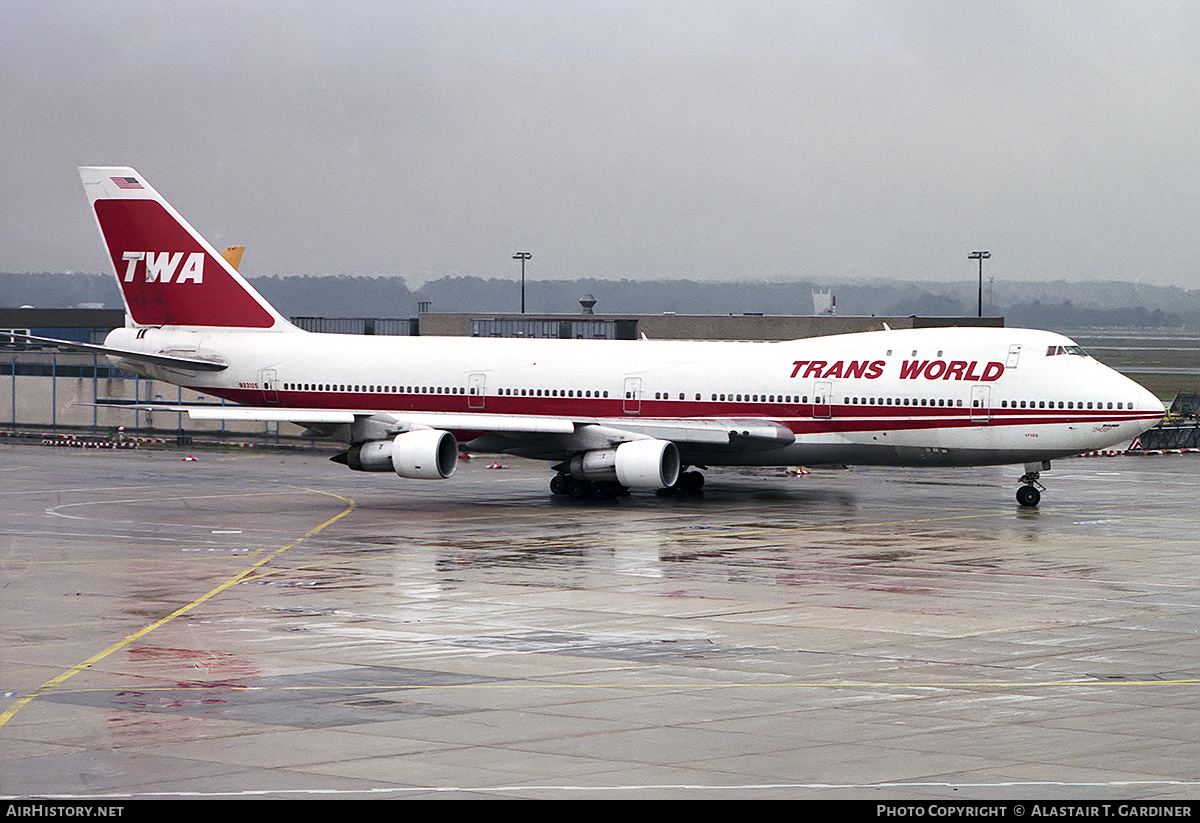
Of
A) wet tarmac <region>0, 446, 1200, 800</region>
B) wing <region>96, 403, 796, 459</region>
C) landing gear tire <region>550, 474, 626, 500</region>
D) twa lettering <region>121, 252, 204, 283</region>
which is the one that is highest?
twa lettering <region>121, 252, 204, 283</region>

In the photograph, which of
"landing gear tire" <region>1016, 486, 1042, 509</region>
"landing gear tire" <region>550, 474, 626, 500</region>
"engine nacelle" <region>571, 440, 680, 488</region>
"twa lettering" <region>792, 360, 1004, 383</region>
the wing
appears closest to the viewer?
"engine nacelle" <region>571, 440, 680, 488</region>

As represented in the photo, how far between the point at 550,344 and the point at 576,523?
31.5ft

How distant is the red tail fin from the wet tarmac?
869 cm

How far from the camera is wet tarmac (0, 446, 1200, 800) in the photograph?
52.5 feet

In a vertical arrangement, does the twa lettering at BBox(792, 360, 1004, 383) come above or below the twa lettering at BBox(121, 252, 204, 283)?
below

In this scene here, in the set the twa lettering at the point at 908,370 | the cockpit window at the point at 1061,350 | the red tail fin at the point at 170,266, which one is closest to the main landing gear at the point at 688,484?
the twa lettering at the point at 908,370

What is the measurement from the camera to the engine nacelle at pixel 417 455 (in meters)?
44.8

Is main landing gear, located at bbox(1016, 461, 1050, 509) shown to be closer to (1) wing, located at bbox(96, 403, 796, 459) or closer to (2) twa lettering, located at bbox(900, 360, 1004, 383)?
(2) twa lettering, located at bbox(900, 360, 1004, 383)

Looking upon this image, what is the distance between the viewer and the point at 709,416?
1861 inches

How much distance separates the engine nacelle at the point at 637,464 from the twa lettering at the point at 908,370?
454 cm

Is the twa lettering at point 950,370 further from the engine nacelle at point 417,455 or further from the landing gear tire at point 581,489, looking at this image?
the engine nacelle at point 417,455

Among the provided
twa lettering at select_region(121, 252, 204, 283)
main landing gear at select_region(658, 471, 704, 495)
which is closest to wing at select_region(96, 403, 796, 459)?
main landing gear at select_region(658, 471, 704, 495)

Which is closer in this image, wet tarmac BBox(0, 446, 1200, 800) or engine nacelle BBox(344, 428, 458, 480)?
wet tarmac BBox(0, 446, 1200, 800)
